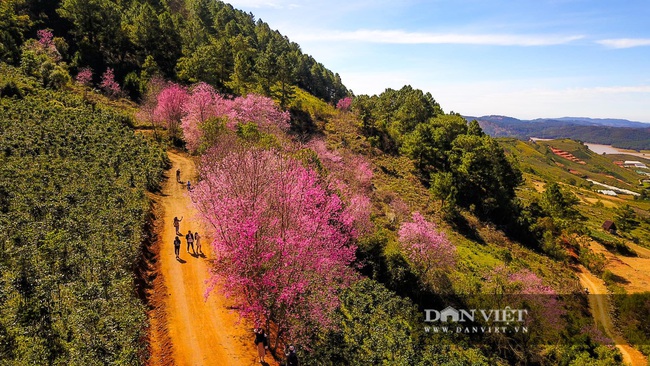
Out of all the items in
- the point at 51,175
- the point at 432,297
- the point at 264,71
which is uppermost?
the point at 264,71

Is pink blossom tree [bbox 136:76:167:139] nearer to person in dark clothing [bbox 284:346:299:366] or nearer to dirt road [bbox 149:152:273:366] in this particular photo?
dirt road [bbox 149:152:273:366]

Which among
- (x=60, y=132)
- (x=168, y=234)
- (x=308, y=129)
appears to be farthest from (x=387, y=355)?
(x=308, y=129)

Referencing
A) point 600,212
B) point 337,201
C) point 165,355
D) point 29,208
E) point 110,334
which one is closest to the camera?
point 110,334

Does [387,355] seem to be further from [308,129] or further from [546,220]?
[308,129]

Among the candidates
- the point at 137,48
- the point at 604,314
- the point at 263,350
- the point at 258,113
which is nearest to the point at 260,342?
the point at 263,350

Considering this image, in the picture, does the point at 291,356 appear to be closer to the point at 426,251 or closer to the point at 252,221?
the point at 252,221

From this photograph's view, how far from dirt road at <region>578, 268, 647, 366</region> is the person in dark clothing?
37.1m

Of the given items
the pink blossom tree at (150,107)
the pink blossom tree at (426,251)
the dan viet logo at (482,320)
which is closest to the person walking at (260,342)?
the dan viet logo at (482,320)

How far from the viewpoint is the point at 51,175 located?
27641 millimetres

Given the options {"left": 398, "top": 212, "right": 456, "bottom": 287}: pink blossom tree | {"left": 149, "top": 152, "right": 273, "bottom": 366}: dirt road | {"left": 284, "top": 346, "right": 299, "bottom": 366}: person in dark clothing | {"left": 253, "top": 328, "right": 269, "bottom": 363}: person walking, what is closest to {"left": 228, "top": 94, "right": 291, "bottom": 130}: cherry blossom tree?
{"left": 149, "top": 152, "right": 273, "bottom": 366}: dirt road

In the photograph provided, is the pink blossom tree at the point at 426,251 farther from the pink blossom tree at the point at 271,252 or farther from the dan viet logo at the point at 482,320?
the pink blossom tree at the point at 271,252

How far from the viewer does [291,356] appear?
59.4 feet

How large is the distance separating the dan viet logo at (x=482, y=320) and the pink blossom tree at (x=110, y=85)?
7277 centimetres

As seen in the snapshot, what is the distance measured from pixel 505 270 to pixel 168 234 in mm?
37303
